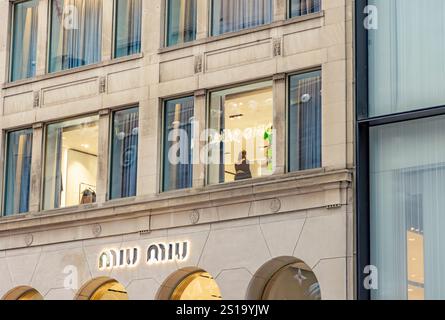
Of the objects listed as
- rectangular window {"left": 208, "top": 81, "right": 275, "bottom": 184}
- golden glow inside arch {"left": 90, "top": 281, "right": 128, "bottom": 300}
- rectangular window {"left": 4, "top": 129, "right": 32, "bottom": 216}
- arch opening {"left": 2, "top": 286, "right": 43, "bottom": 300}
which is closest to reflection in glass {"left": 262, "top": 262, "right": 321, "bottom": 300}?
rectangular window {"left": 208, "top": 81, "right": 275, "bottom": 184}

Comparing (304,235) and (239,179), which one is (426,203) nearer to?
(304,235)

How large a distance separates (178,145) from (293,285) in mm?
5070

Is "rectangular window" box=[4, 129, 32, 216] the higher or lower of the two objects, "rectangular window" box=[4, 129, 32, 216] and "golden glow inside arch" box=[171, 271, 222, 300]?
the higher

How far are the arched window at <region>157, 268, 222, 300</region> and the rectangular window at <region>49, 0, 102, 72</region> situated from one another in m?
7.04

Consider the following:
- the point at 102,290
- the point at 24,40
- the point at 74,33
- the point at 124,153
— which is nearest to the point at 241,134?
the point at 124,153

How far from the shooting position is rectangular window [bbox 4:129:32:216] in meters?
39.0

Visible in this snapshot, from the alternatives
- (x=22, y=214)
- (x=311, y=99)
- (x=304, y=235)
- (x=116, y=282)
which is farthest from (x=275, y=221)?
(x=22, y=214)

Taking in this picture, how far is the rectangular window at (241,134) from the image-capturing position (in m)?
34.5

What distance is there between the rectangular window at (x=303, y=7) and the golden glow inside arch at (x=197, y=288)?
7.06 meters

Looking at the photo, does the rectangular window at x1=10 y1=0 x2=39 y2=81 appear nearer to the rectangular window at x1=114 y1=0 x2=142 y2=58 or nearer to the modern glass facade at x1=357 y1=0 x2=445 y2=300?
the rectangular window at x1=114 y1=0 x2=142 y2=58

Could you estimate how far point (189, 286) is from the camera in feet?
117

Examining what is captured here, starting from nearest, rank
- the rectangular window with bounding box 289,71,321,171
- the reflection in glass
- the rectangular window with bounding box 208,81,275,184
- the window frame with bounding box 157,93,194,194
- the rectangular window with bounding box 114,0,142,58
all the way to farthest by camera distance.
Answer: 1. the reflection in glass
2. the rectangular window with bounding box 289,71,321,171
3. the rectangular window with bounding box 208,81,275,184
4. the window frame with bounding box 157,93,194,194
5. the rectangular window with bounding box 114,0,142,58

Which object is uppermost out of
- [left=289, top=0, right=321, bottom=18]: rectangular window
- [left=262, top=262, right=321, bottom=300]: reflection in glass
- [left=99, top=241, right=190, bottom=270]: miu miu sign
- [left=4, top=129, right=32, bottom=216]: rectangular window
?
[left=289, top=0, right=321, bottom=18]: rectangular window

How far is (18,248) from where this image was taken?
125 ft
